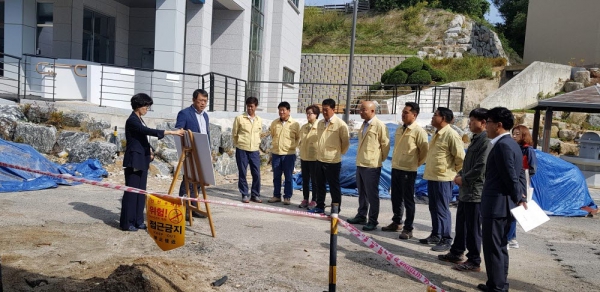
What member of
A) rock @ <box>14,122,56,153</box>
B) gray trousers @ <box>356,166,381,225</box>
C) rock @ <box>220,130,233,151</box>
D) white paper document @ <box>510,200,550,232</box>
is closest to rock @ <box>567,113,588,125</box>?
rock @ <box>220,130,233,151</box>

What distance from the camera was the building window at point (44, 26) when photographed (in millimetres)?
14406

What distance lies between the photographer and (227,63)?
662 inches

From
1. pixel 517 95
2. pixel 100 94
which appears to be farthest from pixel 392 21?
pixel 100 94

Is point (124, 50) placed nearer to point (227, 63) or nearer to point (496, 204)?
point (227, 63)

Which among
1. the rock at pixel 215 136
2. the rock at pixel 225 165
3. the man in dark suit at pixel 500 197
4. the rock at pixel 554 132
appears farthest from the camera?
the rock at pixel 554 132

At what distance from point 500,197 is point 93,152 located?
338 inches

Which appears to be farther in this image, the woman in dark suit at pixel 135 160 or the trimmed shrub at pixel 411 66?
the trimmed shrub at pixel 411 66

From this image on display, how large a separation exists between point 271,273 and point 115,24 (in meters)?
14.3

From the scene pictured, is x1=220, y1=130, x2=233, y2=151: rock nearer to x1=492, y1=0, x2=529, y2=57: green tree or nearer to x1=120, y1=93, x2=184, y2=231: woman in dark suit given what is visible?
x1=120, y1=93, x2=184, y2=231: woman in dark suit

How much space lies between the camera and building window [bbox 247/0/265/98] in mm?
18452

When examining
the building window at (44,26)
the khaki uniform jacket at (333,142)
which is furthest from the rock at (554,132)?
the building window at (44,26)

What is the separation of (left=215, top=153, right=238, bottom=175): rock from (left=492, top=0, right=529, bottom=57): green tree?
30.5 meters

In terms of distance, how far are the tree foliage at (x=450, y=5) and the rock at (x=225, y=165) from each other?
2685 centimetres

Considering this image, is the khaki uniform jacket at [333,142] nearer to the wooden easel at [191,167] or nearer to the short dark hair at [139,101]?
the wooden easel at [191,167]
